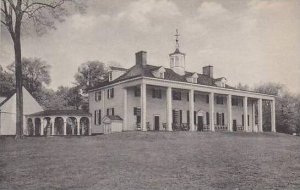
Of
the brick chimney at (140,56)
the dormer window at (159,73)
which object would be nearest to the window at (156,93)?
the dormer window at (159,73)

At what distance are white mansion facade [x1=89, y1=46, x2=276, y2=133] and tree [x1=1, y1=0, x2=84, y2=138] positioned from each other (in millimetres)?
6837

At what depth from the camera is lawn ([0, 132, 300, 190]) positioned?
654 cm

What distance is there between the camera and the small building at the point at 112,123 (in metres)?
16.3

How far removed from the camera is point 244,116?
2066cm

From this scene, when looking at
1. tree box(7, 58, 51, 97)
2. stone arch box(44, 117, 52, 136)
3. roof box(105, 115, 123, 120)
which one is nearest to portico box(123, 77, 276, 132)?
roof box(105, 115, 123, 120)

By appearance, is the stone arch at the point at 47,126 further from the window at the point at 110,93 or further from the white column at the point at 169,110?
the white column at the point at 169,110

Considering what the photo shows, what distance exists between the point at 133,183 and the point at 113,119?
10.0m

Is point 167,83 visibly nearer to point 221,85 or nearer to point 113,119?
point 113,119

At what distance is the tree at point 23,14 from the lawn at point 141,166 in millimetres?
1916

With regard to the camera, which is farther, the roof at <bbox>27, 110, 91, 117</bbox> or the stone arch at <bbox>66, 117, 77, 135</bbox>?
the stone arch at <bbox>66, 117, 77, 135</bbox>

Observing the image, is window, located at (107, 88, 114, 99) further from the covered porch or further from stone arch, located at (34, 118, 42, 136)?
stone arch, located at (34, 118, 42, 136)

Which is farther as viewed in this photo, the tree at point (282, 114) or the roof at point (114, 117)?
the tree at point (282, 114)

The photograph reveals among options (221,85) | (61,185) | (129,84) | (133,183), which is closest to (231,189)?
(133,183)

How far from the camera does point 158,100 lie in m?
18.1
